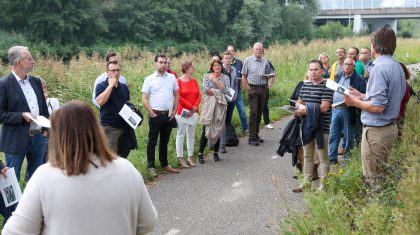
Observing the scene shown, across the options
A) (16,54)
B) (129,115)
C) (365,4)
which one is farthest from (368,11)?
(16,54)

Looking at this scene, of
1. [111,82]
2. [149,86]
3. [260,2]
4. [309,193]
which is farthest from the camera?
[260,2]

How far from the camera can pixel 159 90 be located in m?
8.15

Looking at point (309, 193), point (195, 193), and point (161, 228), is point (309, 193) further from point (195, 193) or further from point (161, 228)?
point (195, 193)

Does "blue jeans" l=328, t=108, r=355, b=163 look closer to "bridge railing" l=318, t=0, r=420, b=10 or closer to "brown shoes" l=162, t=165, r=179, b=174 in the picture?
"brown shoes" l=162, t=165, r=179, b=174

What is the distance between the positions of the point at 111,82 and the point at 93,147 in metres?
4.27

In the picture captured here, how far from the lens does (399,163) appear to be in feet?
15.9

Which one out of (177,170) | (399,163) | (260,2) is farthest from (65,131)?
(260,2)

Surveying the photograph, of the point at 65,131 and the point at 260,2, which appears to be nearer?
the point at 65,131

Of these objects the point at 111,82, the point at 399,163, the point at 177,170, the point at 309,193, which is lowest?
the point at 177,170

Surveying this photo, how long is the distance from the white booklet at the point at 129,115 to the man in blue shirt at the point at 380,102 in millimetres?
3022

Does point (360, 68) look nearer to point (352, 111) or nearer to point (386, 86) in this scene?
point (352, 111)

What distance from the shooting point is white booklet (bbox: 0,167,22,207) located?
15.5 ft

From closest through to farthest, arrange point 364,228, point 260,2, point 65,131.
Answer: point 65,131 → point 364,228 → point 260,2

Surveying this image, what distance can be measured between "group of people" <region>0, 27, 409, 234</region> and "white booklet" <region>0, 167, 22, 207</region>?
1.39 feet
